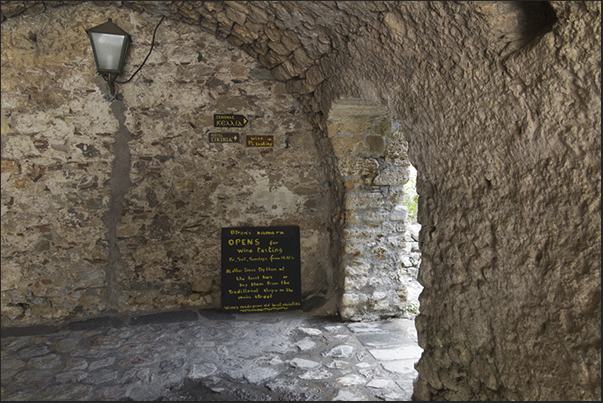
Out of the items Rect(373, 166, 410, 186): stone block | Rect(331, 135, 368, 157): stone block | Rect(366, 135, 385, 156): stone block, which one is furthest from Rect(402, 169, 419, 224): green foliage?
Rect(331, 135, 368, 157): stone block

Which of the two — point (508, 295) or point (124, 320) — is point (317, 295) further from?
point (508, 295)

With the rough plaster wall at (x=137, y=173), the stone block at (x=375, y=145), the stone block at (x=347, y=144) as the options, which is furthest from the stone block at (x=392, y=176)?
the rough plaster wall at (x=137, y=173)

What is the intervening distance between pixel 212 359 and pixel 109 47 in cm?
226

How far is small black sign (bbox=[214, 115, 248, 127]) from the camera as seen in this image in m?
3.57

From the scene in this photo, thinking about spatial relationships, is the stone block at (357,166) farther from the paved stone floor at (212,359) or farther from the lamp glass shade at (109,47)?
the lamp glass shade at (109,47)

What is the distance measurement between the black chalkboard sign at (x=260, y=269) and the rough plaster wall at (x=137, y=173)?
4.0 inches

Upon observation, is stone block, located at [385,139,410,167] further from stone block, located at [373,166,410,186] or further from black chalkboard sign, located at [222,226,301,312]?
black chalkboard sign, located at [222,226,301,312]

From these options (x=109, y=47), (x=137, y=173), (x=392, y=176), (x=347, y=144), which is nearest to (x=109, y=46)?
(x=109, y=47)

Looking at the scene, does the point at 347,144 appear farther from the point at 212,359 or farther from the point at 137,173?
the point at 212,359

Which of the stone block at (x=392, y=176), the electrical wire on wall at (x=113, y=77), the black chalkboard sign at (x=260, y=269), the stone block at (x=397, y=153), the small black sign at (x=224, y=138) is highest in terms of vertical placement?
the electrical wire on wall at (x=113, y=77)

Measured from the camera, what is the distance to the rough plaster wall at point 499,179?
1.30 metres

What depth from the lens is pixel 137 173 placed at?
11.3ft

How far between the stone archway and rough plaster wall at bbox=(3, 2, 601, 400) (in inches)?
37.6

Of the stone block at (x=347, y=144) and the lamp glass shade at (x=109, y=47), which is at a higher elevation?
the lamp glass shade at (x=109, y=47)
